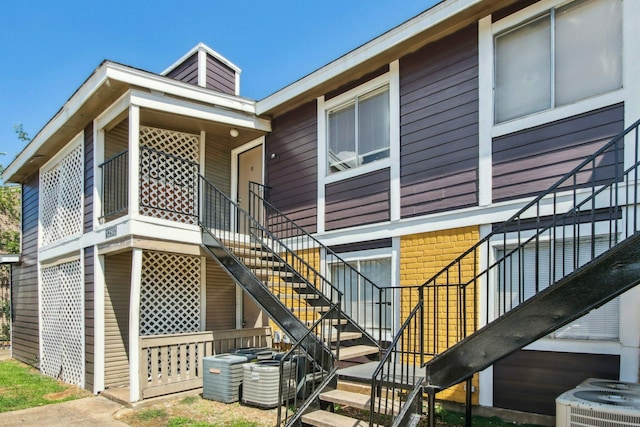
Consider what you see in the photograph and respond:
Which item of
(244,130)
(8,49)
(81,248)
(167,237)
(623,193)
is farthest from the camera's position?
(8,49)

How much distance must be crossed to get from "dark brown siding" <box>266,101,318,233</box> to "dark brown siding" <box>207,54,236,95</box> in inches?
96.0

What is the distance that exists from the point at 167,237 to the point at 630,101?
637 centimetres

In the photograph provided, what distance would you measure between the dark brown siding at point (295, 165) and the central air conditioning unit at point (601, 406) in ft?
15.7

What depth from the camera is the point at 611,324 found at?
4727mm

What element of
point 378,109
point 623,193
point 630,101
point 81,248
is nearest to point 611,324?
point 623,193

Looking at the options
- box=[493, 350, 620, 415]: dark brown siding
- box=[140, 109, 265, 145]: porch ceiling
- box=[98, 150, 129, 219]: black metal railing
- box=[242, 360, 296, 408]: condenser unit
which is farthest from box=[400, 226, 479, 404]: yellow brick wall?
box=[98, 150, 129, 219]: black metal railing

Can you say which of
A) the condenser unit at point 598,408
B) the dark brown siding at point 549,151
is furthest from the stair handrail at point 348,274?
the condenser unit at point 598,408

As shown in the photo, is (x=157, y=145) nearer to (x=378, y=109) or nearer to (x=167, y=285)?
(x=167, y=285)

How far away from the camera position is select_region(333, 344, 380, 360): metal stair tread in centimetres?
558

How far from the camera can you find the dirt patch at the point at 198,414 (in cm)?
568

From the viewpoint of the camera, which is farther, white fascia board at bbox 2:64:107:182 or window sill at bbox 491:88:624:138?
white fascia board at bbox 2:64:107:182

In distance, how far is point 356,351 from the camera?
580 cm

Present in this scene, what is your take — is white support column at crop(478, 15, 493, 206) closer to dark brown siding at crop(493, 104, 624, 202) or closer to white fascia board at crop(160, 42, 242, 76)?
dark brown siding at crop(493, 104, 624, 202)

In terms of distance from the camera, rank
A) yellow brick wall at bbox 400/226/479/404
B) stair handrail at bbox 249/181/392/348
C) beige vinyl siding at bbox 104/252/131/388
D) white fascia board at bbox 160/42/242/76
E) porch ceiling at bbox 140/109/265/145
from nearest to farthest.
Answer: yellow brick wall at bbox 400/226/479/404 < stair handrail at bbox 249/181/392/348 < beige vinyl siding at bbox 104/252/131/388 < porch ceiling at bbox 140/109/265/145 < white fascia board at bbox 160/42/242/76
